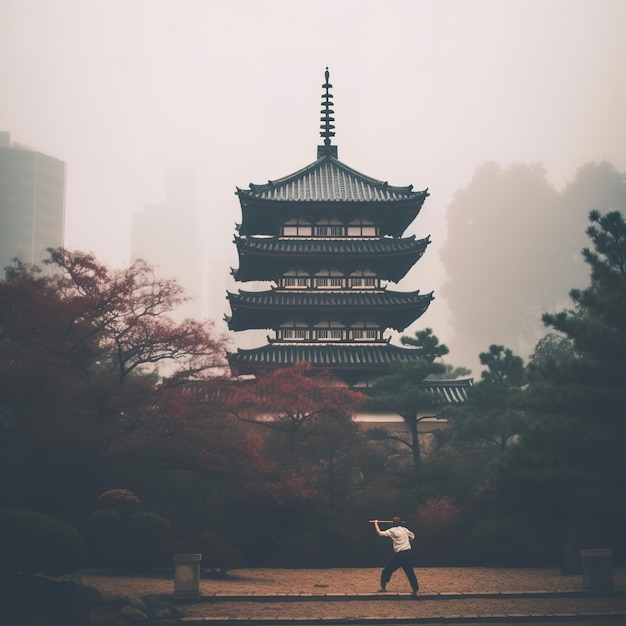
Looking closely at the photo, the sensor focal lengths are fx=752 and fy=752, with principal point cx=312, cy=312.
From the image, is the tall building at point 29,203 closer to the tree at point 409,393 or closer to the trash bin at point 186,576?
the tree at point 409,393

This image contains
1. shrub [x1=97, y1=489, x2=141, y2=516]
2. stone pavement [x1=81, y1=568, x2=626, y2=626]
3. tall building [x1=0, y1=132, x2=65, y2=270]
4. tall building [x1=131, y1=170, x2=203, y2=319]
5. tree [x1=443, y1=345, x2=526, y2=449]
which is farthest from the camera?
tall building [x1=131, y1=170, x2=203, y2=319]

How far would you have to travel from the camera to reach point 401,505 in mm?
23547

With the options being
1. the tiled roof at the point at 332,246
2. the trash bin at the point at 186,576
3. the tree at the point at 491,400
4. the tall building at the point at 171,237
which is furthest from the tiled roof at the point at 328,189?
the tall building at the point at 171,237

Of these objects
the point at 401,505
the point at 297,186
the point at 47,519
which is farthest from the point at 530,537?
the point at 297,186

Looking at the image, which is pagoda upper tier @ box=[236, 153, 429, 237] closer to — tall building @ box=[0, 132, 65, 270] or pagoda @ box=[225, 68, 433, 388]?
pagoda @ box=[225, 68, 433, 388]

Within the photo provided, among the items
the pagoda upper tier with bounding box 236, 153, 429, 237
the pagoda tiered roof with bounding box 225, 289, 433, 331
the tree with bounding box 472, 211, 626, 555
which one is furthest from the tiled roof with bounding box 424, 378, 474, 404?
the tree with bounding box 472, 211, 626, 555

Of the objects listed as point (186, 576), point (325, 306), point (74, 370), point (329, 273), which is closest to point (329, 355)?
point (325, 306)

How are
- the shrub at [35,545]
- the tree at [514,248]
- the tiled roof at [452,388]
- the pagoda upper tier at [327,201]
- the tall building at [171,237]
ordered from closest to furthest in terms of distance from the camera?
the shrub at [35,545] → the tiled roof at [452,388] → the pagoda upper tier at [327,201] → the tree at [514,248] → the tall building at [171,237]

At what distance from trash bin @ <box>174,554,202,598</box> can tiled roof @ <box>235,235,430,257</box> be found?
742 inches

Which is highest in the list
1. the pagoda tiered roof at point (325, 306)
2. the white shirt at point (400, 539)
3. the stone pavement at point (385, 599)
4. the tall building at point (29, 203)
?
the tall building at point (29, 203)

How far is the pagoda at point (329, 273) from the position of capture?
31.5 metres

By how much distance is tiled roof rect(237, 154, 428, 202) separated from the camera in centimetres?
3400

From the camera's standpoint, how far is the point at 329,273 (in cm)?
3347

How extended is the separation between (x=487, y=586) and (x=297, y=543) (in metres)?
6.72
